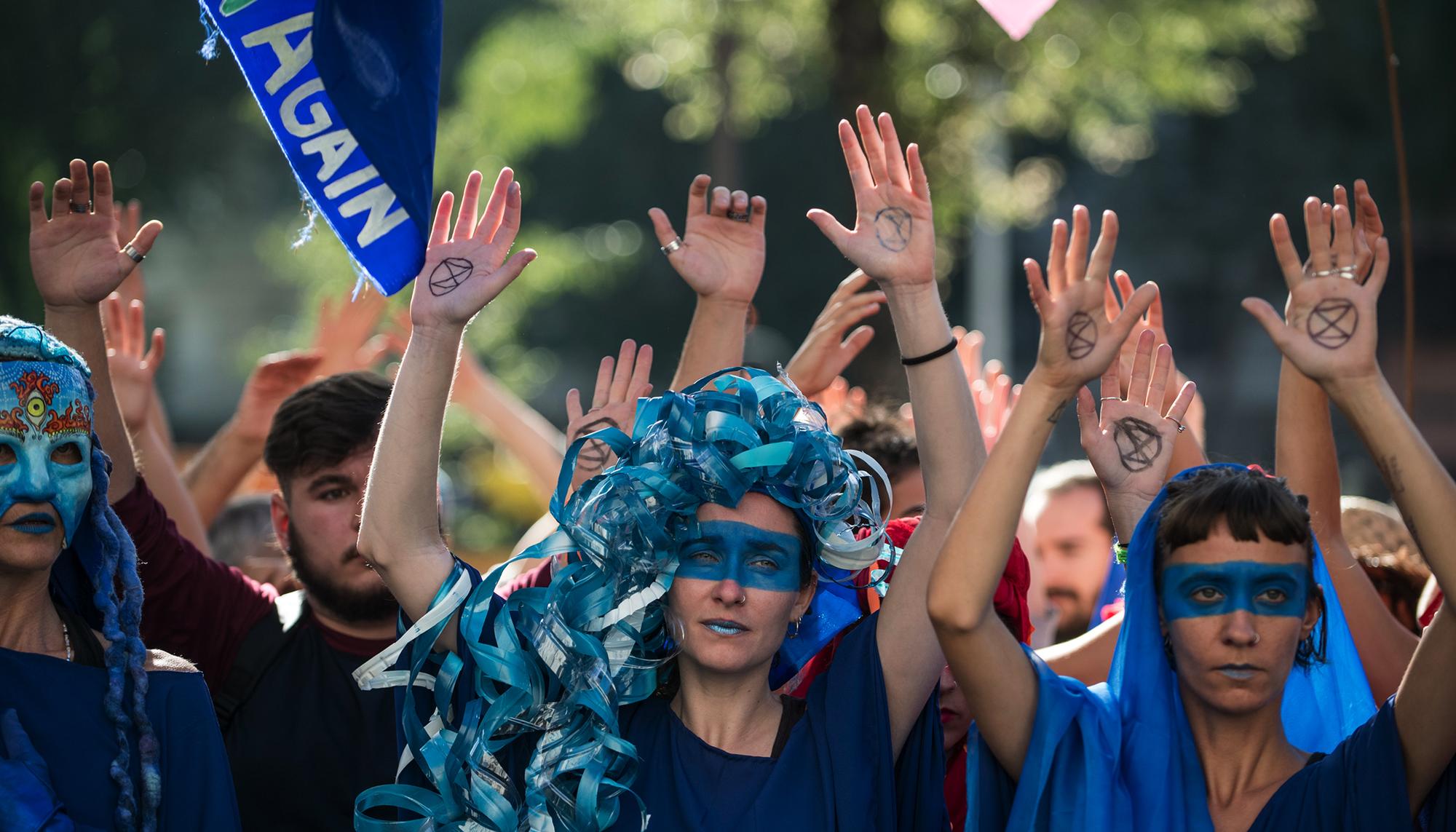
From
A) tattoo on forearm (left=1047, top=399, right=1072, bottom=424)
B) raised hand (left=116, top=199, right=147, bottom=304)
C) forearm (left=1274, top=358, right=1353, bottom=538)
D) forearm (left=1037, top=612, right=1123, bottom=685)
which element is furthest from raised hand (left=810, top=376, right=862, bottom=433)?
raised hand (left=116, top=199, right=147, bottom=304)

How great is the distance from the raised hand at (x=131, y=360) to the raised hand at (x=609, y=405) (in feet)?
4.12

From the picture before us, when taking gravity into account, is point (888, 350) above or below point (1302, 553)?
above

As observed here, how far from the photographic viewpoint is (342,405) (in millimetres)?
3607

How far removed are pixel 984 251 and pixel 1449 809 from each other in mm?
16859

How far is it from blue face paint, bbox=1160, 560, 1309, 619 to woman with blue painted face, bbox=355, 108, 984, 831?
417mm

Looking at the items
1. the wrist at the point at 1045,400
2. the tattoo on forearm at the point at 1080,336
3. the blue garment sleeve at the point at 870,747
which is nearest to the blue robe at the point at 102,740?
the blue garment sleeve at the point at 870,747

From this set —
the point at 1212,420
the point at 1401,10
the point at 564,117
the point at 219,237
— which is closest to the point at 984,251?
the point at 564,117

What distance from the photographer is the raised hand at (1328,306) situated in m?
2.46

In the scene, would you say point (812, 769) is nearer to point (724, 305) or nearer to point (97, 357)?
point (724, 305)

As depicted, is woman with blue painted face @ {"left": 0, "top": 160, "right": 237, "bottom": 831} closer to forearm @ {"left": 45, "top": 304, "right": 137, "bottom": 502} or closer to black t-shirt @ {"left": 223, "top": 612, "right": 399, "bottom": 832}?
forearm @ {"left": 45, "top": 304, "right": 137, "bottom": 502}

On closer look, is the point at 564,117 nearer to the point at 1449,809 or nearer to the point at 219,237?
the point at 1449,809

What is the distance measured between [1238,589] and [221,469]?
3.13 m

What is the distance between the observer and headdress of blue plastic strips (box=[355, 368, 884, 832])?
265 cm

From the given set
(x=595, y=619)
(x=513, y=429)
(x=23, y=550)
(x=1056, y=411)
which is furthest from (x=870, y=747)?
(x=513, y=429)
